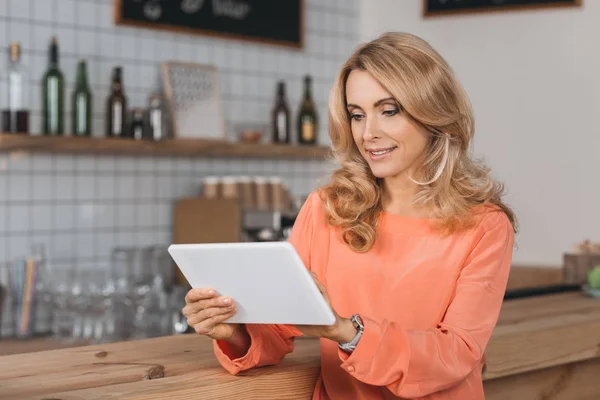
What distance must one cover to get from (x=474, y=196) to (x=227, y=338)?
548 millimetres

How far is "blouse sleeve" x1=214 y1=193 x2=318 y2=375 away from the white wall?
8.15ft

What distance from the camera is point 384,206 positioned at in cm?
180

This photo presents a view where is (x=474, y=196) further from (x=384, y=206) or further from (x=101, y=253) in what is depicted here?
(x=101, y=253)

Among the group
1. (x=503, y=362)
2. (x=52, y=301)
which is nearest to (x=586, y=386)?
(x=503, y=362)

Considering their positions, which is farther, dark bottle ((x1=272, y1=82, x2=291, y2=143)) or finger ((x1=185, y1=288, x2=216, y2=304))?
dark bottle ((x1=272, y1=82, x2=291, y2=143))

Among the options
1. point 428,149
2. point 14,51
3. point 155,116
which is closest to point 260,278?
point 428,149

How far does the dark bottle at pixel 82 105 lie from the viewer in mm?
3473

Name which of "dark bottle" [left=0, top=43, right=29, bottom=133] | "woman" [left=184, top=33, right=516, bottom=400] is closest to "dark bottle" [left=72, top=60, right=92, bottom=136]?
"dark bottle" [left=0, top=43, right=29, bottom=133]

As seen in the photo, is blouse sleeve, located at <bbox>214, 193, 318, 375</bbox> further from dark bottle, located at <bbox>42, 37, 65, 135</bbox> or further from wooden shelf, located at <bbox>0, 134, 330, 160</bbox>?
dark bottle, located at <bbox>42, 37, 65, 135</bbox>

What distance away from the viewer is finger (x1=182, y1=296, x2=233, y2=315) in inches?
59.2

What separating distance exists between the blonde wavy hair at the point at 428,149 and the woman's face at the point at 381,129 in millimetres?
21

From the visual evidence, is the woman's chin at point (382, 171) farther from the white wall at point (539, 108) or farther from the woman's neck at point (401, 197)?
the white wall at point (539, 108)

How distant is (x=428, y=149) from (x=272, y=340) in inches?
18.9

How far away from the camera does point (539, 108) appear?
4.10m
